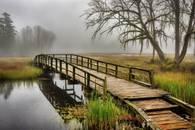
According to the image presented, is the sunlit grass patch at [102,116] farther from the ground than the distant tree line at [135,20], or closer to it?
closer to it

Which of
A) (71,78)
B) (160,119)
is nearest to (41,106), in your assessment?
(71,78)

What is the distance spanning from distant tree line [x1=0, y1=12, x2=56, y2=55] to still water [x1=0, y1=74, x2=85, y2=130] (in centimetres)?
6947

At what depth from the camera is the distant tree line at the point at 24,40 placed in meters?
94.1

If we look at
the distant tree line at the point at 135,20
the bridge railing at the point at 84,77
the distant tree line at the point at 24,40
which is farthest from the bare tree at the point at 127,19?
the distant tree line at the point at 24,40

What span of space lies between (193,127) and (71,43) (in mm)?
180882

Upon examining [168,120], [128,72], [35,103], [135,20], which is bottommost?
[35,103]

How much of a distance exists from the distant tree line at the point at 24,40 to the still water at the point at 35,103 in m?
69.5

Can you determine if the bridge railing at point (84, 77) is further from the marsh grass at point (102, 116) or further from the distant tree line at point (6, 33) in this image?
the distant tree line at point (6, 33)

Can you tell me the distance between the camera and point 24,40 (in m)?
128

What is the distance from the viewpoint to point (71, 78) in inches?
802

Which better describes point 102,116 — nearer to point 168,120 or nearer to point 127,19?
point 168,120

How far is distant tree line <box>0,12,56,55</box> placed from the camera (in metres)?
94.1

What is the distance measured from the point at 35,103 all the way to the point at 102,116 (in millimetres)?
Result: 9294

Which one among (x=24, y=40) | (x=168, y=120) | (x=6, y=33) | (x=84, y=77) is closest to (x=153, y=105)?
(x=168, y=120)
